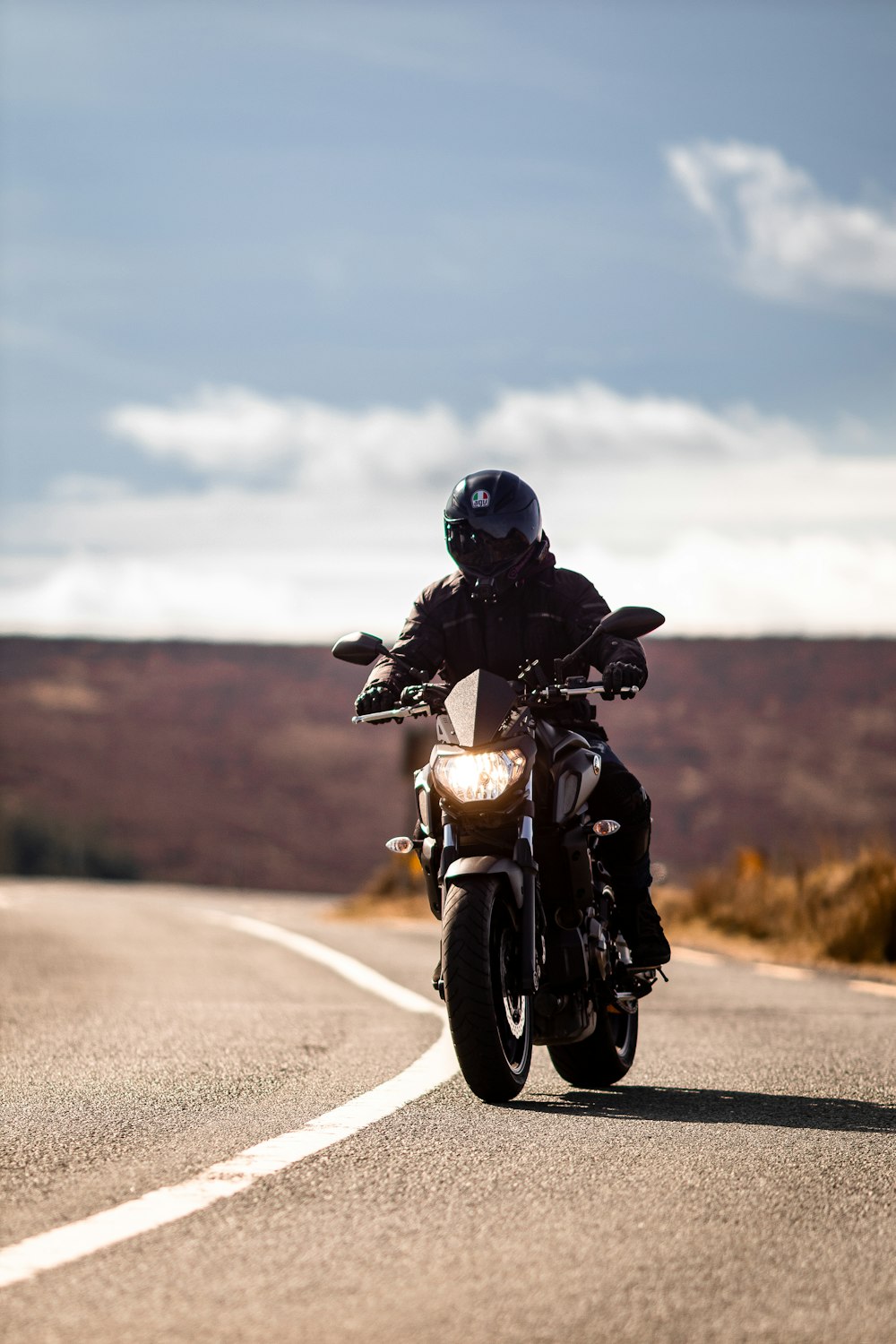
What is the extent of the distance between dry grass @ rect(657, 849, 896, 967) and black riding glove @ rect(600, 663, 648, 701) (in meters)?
8.93

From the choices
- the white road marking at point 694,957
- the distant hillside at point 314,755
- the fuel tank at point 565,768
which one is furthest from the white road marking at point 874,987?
the distant hillside at point 314,755

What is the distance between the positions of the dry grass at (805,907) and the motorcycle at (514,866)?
875 centimetres

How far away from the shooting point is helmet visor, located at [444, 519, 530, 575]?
21.4ft

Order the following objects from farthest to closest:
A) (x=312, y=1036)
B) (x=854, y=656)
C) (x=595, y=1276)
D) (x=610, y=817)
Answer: (x=854, y=656), (x=312, y=1036), (x=610, y=817), (x=595, y=1276)

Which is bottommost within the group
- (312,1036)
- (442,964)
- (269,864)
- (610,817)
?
(269,864)

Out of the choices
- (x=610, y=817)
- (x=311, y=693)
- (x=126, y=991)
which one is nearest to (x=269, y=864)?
(x=311, y=693)

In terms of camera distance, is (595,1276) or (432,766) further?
(432,766)

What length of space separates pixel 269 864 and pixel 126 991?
53667 millimetres

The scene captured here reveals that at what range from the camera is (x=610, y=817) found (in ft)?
21.5

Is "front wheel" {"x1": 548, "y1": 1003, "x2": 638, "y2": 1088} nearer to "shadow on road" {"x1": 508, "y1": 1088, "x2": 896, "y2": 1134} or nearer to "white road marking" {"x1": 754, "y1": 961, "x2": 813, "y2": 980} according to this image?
"shadow on road" {"x1": 508, "y1": 1088, "x2": 896, "y2": 1134}

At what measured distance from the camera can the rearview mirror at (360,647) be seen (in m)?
6.35

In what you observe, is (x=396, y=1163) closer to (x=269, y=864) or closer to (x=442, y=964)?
(x=442, y=964)

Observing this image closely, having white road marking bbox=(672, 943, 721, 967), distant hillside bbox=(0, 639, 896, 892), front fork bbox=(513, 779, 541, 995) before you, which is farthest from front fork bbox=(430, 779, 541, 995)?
distant hillside bbox=(0, 639, 896, 892)

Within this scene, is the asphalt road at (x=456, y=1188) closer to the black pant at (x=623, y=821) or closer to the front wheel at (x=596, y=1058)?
the front wheel at (x=596, y=1058)
